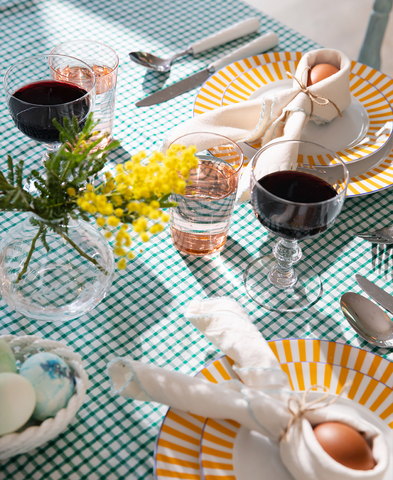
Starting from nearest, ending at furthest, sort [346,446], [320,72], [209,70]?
[346,446] < [320,72] < [209,70]

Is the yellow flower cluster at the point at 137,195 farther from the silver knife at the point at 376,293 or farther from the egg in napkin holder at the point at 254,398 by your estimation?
the silver knife at the point at 376,293

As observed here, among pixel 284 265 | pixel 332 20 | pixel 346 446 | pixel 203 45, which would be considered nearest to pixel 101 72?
pixel 203 45

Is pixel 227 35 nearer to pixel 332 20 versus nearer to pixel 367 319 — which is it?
pixel 367 319

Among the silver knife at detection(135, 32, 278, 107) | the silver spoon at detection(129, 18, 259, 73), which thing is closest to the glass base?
the silver knife at detection(135, 32, 278, 107)

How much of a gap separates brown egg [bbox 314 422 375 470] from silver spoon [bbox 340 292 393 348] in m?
0.21

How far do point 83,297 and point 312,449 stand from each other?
1.27 feet

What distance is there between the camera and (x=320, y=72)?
963 millimetres

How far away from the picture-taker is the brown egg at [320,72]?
0.96 meters

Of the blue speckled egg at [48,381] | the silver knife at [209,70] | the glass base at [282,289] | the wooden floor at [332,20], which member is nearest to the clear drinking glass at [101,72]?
the silver knife at [209,70]

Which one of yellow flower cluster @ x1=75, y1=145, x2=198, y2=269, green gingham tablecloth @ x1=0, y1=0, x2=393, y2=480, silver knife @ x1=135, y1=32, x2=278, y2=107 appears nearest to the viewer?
yellow flower cluster @ x1=75, y1=145, x2=198, y2=269

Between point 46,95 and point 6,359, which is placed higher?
point 46,95

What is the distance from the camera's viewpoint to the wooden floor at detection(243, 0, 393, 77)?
9.27 feet

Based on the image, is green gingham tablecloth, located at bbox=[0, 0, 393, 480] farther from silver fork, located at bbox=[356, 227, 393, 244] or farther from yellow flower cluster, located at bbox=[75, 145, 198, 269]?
yellow flower cluster, located at bbox=[75, 145, 198, 269]

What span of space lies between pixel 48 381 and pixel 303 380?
1.04 ft
